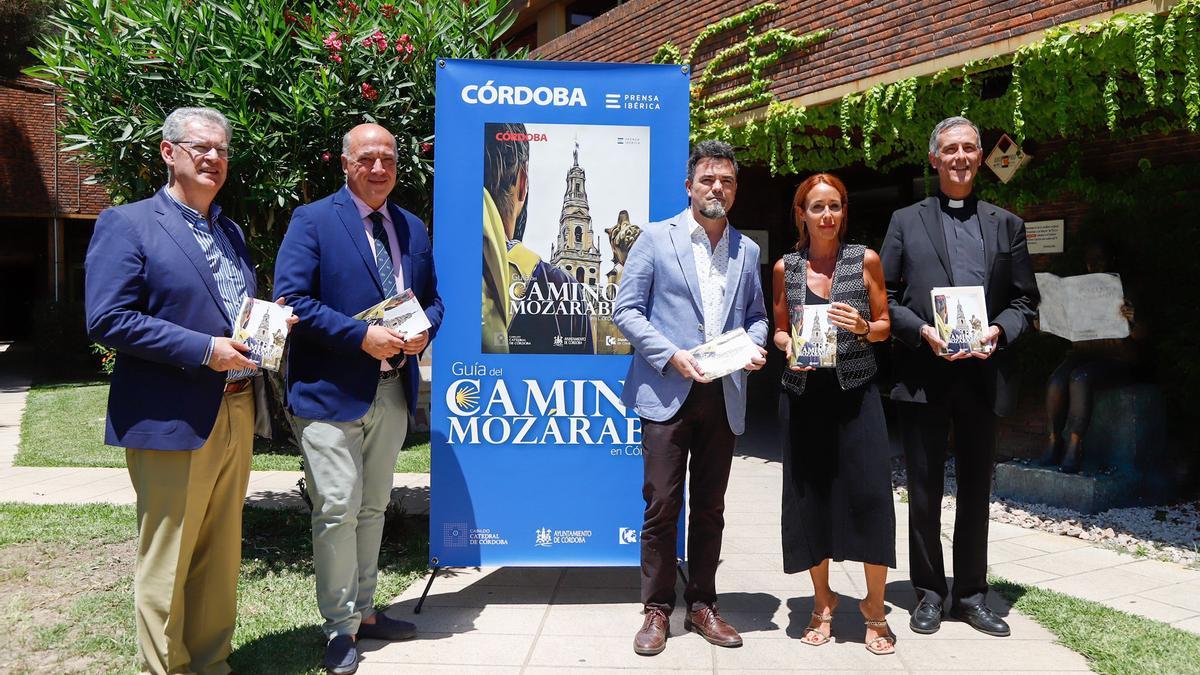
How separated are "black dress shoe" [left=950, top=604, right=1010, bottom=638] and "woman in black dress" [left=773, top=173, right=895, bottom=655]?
1.79 feet

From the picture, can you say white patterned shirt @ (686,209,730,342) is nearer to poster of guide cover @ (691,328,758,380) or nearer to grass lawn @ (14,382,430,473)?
poster of guide cover @ (691,328,758,380)

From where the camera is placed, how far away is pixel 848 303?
3.64 m

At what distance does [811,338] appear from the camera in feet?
11.5

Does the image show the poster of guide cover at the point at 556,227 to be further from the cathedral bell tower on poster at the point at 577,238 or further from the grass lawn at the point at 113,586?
the grass lawn at the point at 113,586

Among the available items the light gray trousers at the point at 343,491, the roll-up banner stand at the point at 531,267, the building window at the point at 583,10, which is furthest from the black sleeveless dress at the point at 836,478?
the building window at the point at 583,10

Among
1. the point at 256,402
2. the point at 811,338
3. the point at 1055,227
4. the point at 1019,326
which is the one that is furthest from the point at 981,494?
the point at 1055,227

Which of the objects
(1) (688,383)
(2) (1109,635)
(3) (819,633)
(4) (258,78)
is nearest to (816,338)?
(1) (688,383)

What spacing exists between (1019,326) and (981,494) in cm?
81

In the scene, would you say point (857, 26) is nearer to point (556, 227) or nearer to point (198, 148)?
point (556, 227)

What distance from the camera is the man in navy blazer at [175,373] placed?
9.39 feet

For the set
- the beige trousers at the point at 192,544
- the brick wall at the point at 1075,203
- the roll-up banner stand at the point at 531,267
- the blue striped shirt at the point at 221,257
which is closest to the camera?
the beige trousers at the point at 192,544

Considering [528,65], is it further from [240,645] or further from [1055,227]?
[1055,227]

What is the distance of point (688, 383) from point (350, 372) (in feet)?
4.61

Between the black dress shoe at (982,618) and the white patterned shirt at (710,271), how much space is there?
1.80m
